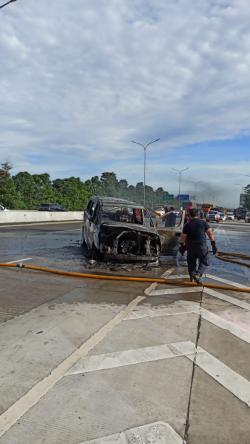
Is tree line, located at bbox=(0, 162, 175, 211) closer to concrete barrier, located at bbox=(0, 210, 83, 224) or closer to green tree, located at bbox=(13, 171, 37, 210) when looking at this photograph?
green tree, located at bbox=(13, 171, 37, 210)

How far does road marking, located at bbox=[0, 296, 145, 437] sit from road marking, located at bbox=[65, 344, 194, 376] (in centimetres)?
10

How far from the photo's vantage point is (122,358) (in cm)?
436

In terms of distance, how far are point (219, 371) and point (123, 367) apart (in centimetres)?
98

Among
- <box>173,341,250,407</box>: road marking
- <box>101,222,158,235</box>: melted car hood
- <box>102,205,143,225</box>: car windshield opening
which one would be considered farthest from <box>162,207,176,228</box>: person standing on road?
<box>173,341,250,407</box>: road marking

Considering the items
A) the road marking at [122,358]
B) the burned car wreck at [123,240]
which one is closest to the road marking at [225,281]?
the burned car wreck at [123,240]

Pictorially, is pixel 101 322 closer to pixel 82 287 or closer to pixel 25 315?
pixel 25 315

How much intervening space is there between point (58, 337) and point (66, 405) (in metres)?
1.60

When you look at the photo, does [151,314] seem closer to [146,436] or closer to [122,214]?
[146,436]

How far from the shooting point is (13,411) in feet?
10.7

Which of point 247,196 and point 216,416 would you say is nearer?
point 216,416

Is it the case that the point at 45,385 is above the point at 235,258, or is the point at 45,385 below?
below

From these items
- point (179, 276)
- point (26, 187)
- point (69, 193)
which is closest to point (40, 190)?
point (26, 187)

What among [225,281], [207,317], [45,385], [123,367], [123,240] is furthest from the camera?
[123,240]

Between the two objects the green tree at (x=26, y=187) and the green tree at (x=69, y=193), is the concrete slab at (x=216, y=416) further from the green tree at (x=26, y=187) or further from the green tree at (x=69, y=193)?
the green tree at (x=69, y=193)
